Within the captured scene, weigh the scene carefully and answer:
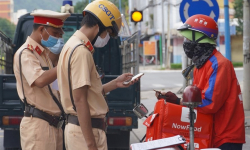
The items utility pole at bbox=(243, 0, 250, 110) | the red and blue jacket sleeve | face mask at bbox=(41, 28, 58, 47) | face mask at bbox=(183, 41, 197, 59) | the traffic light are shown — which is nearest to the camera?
the red and blue jacket sleeve

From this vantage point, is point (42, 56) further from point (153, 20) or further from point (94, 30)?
point (153, 20)

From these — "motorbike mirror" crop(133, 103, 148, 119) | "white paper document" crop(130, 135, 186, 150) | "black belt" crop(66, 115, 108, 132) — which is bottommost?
"white paper document" crop(130, 135, 186, 150)

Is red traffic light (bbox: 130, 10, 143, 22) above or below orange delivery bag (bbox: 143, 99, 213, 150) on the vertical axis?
above

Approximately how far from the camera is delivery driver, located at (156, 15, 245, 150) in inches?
138

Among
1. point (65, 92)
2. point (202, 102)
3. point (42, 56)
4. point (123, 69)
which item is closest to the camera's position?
point (65, 92)

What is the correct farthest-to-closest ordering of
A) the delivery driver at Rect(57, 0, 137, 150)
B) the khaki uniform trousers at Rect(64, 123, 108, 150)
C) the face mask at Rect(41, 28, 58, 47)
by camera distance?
the face mask at Rect(41, 28, 58, 47) → the khaki uniform trousers at Rect(64, 123, 108, 150) → the delivery driver at Rect(57, 0, 137, 150)

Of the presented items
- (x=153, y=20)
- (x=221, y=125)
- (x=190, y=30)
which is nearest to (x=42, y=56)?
(x=190, y=30)

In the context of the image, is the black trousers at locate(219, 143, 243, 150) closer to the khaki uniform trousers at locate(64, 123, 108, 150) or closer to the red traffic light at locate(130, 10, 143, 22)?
the khaki uniform trousers at locate(64, 123, 108, 150)

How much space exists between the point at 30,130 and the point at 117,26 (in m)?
1.12

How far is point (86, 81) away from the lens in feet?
10.3

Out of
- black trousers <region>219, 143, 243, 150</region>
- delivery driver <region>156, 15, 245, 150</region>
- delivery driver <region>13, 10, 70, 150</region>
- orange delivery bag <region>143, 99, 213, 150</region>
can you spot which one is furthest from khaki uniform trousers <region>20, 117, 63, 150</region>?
black trousers <region>219, 143, 243, 150</region>

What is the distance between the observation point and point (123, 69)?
339 inches

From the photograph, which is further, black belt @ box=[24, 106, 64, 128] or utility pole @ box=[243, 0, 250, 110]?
utility pole @ box=[243, 0, 250, 110]

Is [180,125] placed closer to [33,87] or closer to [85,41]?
[85,41]
